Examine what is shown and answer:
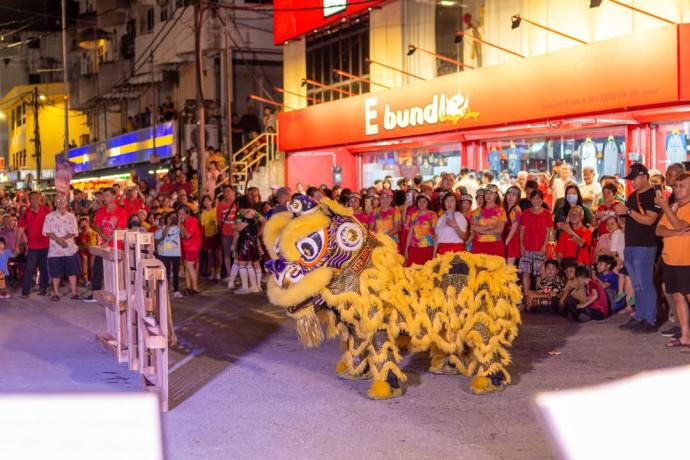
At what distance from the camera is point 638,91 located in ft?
50.8

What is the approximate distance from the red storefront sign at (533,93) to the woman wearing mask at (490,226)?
419 centimetres

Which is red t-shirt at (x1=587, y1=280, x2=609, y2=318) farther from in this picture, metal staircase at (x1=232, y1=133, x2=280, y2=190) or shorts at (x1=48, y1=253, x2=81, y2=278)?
metal staircase at (x1=232, y1=133, x2=280, y2=190)

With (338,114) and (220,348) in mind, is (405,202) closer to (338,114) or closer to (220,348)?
(220,348)

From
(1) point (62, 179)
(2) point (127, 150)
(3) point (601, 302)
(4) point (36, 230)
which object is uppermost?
(2) point (127, 150)

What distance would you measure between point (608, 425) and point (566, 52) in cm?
1171

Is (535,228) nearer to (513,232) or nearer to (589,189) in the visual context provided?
(513,232)

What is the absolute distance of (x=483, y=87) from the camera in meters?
19.8

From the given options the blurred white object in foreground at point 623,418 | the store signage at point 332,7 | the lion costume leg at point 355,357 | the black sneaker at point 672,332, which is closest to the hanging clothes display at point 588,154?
the black sneaker at point 672,332

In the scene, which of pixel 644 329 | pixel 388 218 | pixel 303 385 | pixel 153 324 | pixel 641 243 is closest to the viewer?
pixel 153 324

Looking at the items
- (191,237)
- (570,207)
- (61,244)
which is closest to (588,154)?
(570,207)

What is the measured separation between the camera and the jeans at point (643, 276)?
411 inches

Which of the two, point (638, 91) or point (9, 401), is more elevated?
point (638, 91)

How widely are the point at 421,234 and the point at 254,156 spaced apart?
1959 centimetres

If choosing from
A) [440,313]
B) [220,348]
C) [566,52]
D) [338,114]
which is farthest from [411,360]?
[338,114]
